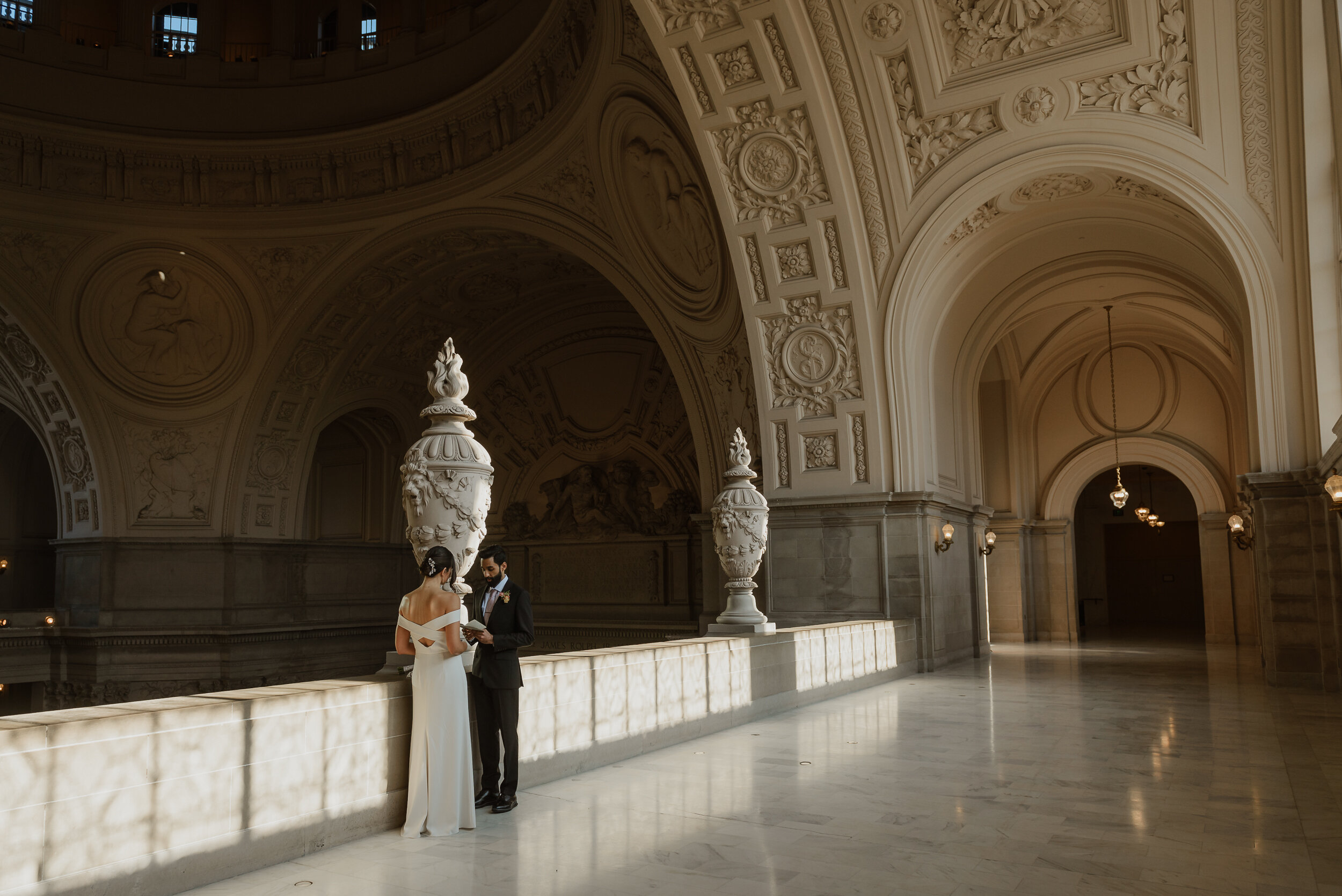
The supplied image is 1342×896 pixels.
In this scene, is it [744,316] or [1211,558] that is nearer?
[744,316]

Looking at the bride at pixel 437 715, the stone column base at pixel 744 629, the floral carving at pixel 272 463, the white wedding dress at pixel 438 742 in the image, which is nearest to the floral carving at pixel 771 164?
the stone column base at pixel 744 629

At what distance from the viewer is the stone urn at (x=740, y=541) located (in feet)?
31.8

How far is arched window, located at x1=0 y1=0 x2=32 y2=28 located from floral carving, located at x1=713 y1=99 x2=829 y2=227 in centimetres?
1299

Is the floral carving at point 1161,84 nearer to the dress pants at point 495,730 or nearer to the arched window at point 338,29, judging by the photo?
the dress pants at point 495,730

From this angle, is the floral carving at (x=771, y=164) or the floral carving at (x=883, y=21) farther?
the floral carving at (x=771, y=164)

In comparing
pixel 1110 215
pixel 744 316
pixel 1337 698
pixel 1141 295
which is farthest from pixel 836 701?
pixel 1141 295

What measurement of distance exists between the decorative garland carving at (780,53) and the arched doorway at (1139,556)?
19.0 m

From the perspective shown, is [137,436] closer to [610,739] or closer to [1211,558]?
[610,739]

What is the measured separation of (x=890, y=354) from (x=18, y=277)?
14.9 meters

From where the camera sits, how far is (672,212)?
15.0m

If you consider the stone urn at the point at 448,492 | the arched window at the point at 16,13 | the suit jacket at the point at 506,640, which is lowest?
the suit jacket at the point at 506,640

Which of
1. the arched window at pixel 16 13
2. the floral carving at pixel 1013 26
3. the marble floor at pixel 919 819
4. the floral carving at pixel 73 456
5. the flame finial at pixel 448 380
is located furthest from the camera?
the floral carving at pixel 73 456

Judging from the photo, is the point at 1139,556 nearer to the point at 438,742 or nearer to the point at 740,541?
the point at 740,541

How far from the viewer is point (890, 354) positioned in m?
12.9
